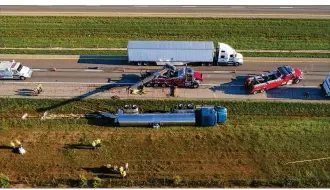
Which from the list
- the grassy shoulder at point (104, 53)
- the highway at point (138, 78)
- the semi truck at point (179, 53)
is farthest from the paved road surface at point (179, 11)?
the semi truck at point (179, 53)

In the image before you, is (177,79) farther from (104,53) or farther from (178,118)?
(104,53)

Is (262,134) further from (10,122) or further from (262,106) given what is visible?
(10,122)

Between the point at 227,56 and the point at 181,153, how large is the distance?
616 inches

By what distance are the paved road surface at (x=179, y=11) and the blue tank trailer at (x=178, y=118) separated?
2321 cm

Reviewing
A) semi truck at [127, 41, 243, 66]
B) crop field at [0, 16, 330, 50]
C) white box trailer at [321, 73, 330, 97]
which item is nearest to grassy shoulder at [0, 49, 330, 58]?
crop field at [0, 16, 330, 50]

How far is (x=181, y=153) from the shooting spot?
39812 mm

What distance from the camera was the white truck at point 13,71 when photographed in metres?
48.5

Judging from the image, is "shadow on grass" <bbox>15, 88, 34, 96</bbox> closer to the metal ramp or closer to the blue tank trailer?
the blue tank trailer

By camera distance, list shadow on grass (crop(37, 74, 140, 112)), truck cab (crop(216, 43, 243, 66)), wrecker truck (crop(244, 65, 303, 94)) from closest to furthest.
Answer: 1. shadow on grass (crop(37, 74, 140, 112))
2. wrecker truck (crop(244, 65, 303, 94))
3. truck cab (crop(216, 43, 243, 66))

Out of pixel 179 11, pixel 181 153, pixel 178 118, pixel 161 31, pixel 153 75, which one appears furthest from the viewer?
pixel 179 11

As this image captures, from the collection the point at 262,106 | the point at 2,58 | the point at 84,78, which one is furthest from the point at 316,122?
the point at 2,58

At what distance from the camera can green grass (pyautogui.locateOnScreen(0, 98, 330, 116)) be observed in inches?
1759

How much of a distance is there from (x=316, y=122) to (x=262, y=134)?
19.0 ft

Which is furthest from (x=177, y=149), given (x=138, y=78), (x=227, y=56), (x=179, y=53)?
(x=227, y=56)
